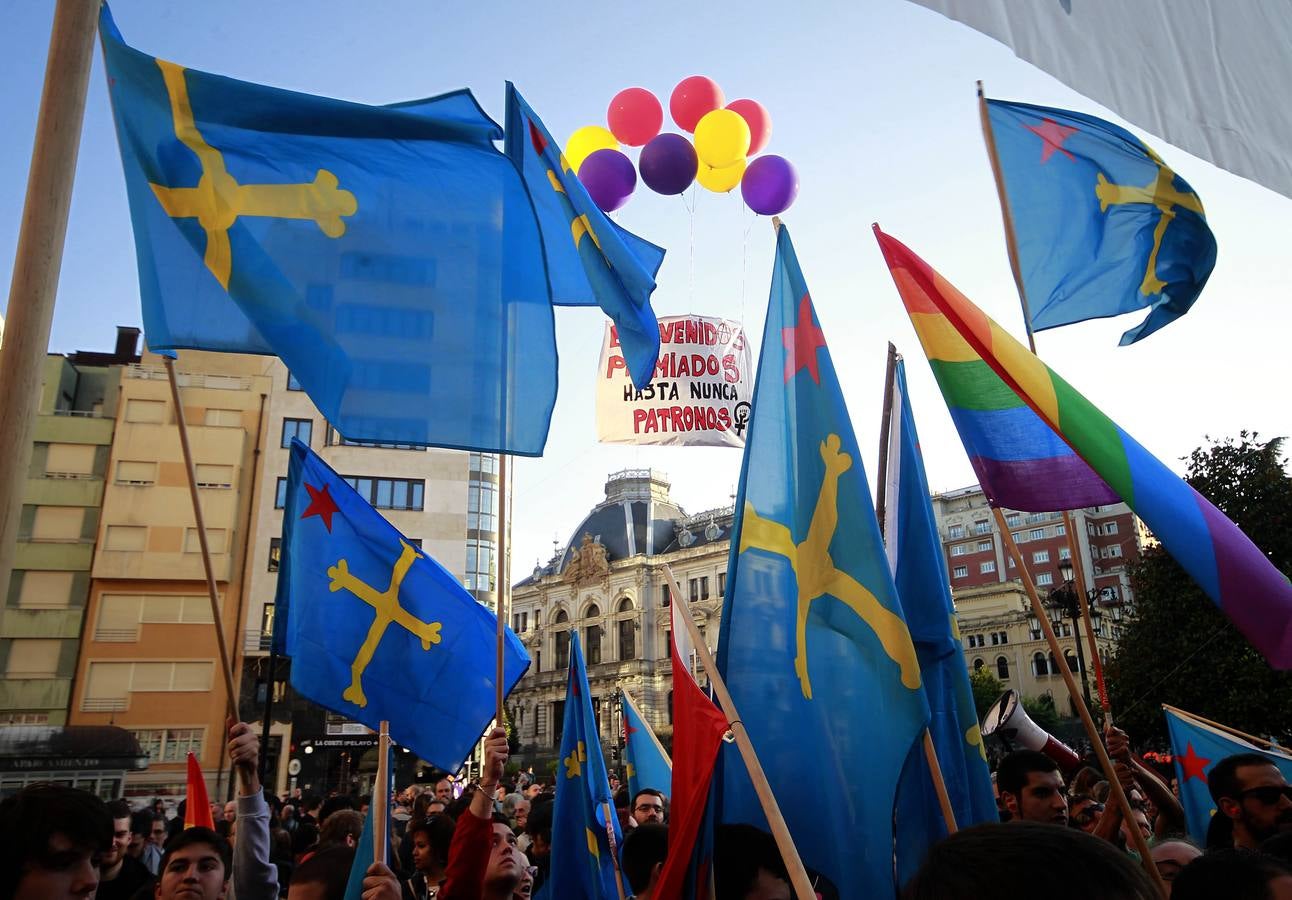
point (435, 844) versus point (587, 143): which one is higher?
point (587, 143)

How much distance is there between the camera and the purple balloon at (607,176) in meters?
10.5

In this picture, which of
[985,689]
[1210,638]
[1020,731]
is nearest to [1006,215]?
A: [1020,731]

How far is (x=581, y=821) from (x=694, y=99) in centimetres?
833

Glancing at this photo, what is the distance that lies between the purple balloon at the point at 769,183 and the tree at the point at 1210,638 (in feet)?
53.2

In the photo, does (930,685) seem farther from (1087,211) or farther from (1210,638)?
(1210,638)

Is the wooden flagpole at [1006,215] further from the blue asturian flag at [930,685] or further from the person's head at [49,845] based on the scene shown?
the person's head at [49,845]

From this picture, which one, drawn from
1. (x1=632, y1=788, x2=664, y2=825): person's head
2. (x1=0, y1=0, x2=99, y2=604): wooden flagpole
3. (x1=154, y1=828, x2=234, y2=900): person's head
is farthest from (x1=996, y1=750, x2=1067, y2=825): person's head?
(x1=0, y1=0, x2=99, y2=604): wooden flagpole

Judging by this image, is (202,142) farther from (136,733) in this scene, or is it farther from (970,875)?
(136,733)

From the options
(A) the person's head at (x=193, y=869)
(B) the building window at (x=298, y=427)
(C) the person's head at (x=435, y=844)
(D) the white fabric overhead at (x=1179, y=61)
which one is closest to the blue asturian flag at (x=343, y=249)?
(A) the person's head at (x=193, y=869)

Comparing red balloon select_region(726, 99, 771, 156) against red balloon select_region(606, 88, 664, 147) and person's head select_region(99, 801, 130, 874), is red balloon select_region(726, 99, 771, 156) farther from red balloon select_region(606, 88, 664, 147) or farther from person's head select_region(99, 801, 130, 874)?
person's head select_region(99, 801, 130, 874)

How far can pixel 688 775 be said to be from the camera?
3.59 meters

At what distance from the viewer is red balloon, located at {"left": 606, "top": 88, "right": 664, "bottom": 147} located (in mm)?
11055

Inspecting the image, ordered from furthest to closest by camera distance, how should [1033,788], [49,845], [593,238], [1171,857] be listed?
[593,238] < [1033,788] < [1171,857] < [49,845]

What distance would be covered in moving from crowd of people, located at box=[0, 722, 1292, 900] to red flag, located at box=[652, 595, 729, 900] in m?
0.11
